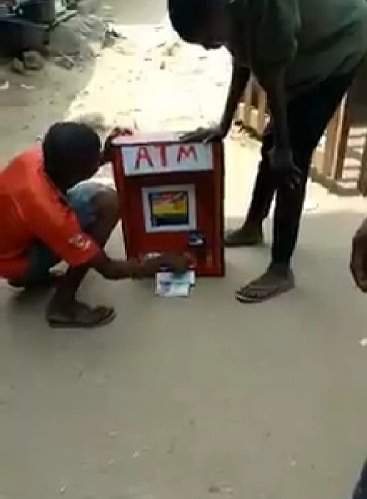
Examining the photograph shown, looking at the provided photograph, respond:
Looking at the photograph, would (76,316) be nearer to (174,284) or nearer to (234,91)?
(174,284)

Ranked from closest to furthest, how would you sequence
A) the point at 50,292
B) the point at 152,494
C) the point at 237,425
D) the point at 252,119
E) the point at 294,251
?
the point at 152,494
the point at 237,425
the point at 50,292
the point at 294,251
the point at 252,119

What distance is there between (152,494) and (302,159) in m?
0.91

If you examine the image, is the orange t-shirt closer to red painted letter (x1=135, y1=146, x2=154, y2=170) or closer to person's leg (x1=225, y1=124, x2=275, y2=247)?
red painted letter (x1=135, y1=146, x2=154, y2=170)

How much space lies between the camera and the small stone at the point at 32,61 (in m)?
4.21

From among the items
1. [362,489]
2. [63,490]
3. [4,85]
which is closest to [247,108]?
[4,85]

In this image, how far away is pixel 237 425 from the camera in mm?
1783

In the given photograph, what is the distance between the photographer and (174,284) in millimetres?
2283

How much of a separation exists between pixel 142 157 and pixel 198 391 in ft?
2.02

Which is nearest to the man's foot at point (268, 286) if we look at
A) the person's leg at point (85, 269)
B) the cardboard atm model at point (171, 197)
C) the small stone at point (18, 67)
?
the cardboard atm model at point (171, 197)

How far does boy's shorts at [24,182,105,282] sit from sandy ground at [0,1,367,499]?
0.30ft

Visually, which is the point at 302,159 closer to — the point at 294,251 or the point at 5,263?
the point at 294,251

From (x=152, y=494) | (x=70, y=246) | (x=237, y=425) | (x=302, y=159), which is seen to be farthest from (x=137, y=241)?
(x=152, y=494)

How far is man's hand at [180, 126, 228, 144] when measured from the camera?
2.14 m

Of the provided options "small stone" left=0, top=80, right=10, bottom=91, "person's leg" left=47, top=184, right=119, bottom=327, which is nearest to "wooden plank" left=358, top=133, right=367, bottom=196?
"person's leg" left=47, top=184, right=119, bottom=327
